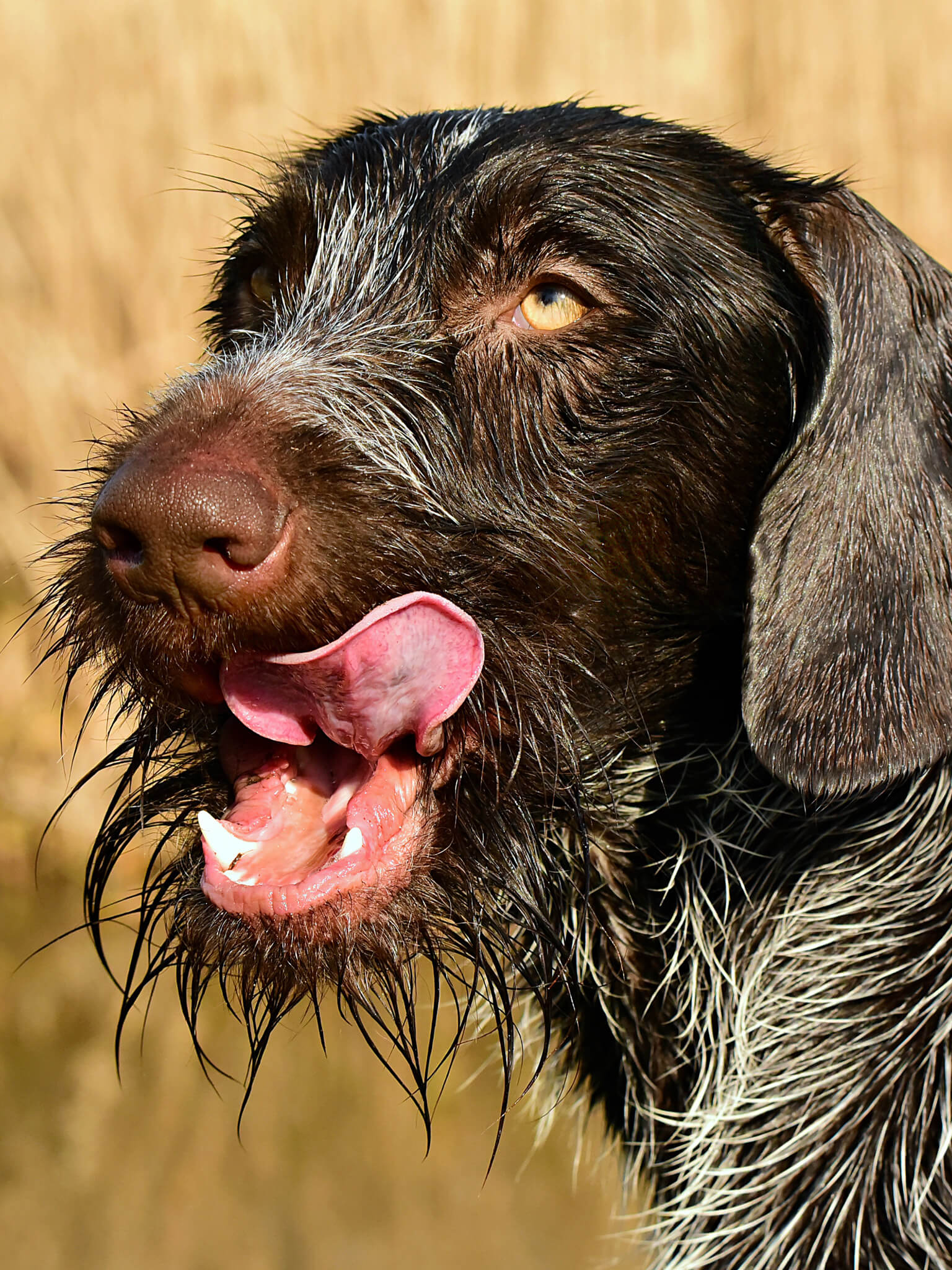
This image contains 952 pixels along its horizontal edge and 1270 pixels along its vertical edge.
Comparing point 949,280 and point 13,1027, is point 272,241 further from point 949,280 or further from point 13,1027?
point 13,1027

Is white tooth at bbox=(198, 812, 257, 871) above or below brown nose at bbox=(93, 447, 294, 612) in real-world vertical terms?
below

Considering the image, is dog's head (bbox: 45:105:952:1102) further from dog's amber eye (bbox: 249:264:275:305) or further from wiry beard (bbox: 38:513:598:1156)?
dog's amber eye (bbox: 249:264:275:305)

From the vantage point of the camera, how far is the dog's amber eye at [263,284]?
2668 mm

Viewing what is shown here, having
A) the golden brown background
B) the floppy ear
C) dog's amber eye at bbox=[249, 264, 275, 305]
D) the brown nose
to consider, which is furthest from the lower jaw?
the golden brown background

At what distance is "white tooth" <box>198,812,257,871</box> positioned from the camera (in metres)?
2.01

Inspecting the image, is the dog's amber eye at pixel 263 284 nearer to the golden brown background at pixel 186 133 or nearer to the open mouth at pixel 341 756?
the open mouth at pixel 341 756

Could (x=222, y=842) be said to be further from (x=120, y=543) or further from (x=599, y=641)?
(x=599, y=641)

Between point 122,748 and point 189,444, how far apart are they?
0.74m

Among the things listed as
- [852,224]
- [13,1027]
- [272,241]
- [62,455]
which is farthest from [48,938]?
[852,224]

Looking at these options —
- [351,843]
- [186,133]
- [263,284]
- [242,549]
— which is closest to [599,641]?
[351,843]

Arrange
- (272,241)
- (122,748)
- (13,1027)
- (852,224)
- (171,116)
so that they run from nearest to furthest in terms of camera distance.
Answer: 1. (852,224)
2. (122,748)
3. (272,241)
4. (13,1027)
5. (171,116)

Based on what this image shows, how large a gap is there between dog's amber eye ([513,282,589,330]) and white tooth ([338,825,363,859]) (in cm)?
81

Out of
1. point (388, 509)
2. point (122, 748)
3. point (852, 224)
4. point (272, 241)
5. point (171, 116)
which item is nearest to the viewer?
point (388, 509)

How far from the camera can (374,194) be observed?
2.46m
